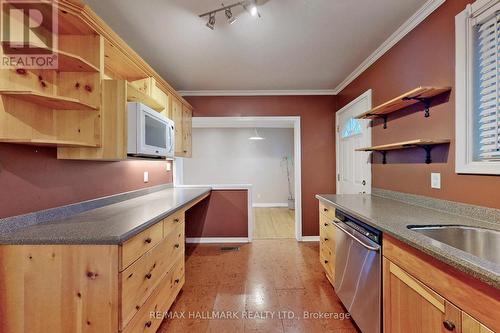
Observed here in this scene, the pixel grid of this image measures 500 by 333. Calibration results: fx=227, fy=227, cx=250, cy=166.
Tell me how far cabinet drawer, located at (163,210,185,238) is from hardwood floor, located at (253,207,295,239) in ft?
6.90

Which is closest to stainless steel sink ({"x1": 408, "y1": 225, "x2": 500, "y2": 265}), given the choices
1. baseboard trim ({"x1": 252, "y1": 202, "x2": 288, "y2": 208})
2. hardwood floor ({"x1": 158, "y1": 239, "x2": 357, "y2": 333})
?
hardwood floor ({"x1": 158, "y1": 239, "x2": 357, "y2": 333})

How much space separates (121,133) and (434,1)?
244cm

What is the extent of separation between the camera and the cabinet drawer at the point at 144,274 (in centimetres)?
119

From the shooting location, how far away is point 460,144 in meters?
1.49

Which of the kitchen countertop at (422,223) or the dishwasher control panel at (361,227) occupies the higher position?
the kitchen countertop at (422,223)

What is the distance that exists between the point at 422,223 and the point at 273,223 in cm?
368

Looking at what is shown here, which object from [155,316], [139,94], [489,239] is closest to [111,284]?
[155,316]

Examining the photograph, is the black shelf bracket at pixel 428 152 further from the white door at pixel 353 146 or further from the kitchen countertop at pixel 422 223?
the white door at pixel 353 146

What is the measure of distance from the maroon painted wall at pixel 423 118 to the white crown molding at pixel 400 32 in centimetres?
4

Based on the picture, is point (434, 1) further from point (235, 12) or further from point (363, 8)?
point (235, 12)

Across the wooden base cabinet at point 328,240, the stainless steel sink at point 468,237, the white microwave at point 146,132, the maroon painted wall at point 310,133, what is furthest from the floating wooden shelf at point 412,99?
the white microwave at point 146,132

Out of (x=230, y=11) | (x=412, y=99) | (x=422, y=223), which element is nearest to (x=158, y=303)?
(x=422, y=223)

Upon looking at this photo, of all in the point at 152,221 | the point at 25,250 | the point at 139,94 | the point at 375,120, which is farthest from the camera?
the point at 375,120

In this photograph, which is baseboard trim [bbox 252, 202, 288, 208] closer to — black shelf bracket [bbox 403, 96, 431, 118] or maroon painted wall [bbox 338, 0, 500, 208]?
maroon painted wall [bbox 338, 0, 500, 208]
